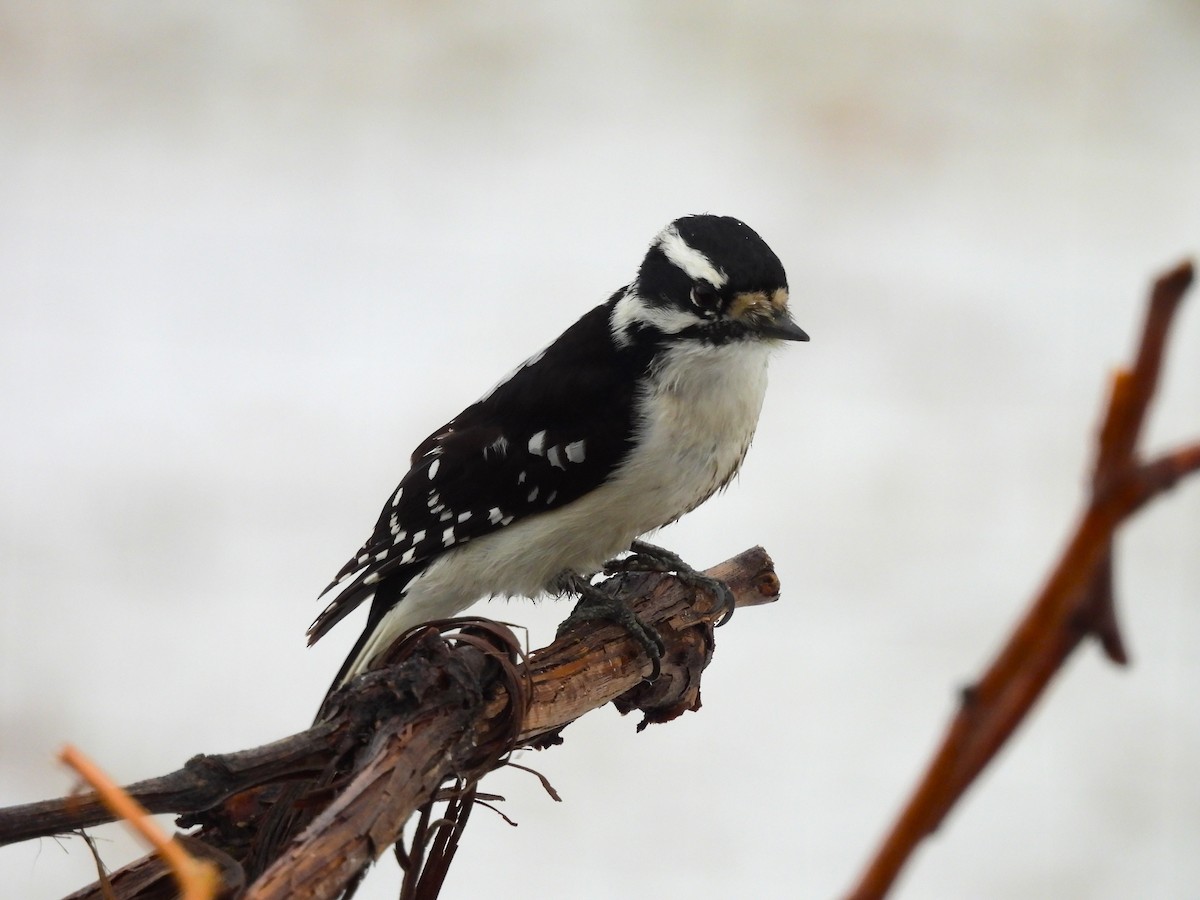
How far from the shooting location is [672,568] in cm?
168

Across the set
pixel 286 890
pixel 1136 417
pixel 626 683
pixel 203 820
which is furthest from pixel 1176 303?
pixel 626 683

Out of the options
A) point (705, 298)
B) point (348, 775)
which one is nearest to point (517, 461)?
point (705, 298)

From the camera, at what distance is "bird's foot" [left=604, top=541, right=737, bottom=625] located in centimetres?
149

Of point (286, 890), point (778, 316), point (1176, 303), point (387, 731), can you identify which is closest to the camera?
point (1176, 303)

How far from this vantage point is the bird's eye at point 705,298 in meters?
1.58

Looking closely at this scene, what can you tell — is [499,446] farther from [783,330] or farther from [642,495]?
[783,330]

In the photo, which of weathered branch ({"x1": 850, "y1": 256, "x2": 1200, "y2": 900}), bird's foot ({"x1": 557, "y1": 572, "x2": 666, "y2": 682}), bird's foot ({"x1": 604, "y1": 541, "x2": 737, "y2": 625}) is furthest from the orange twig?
bird's foot ({"x1": 604, "y1": 541, "x2": 737, "y2": 625})

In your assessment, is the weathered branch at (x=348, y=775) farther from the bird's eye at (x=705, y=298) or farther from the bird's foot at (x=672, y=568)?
the bird's eye at (x=705, y=298)

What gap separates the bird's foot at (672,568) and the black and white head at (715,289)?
0.31m

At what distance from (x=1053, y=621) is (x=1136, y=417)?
0.18ft

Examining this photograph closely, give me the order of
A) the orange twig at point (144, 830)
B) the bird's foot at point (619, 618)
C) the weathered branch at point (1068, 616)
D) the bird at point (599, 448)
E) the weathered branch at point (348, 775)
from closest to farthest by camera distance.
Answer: the weathered branch at point (1068, 616)
the orange twig at point (144, 830)
the weathered branch at point (348, 775)
the bird's foot at point (619, 618)
the bird at point (599, 448)

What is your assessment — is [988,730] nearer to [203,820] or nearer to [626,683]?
[203,820]

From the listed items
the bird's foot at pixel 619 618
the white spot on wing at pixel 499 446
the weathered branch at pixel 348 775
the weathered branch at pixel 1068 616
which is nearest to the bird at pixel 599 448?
the white spot on wing at pixel 499 446

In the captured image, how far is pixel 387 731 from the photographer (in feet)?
2.76
